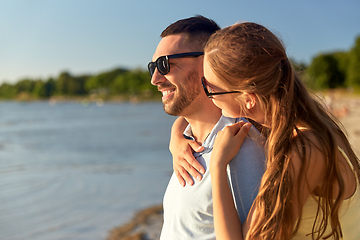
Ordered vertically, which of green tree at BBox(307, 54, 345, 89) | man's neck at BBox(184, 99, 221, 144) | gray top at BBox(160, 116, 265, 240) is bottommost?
green tree at BBox(307, 54, 345, 89)

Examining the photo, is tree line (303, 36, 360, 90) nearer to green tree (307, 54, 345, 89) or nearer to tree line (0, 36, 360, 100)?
green tree (307, 54, 345, 89)

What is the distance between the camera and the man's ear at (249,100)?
A: 62.4 inches

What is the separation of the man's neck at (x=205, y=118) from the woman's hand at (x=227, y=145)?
1.48 feet

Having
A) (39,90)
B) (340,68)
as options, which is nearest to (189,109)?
(340,68)

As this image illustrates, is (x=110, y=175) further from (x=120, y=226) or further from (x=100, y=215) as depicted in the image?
(x=120, y=226)

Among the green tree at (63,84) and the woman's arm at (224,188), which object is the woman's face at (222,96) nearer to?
the woman's arm at (224,188)

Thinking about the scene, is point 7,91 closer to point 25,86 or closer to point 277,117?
point 25,86

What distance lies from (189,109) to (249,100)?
608 mm

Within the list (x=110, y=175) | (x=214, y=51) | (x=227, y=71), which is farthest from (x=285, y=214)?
(x=110, y=175)

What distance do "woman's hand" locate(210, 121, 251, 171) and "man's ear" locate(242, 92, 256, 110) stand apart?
0.11 m

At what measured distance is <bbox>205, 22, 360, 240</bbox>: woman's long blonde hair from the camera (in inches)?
54.3

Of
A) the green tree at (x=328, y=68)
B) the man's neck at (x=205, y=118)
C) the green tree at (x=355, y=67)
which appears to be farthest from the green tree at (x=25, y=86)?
the man's neck at (x=205, y=118)

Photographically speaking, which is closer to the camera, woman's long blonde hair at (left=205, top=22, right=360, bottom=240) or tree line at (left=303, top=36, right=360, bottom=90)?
woman's long blonde hair at (left=205, top=22, right=360, bottom=240)

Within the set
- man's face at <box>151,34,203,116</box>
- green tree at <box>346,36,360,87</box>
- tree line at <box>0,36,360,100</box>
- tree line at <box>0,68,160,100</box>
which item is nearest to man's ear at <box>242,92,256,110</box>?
man's face at <box>151,34,203,116</box>
